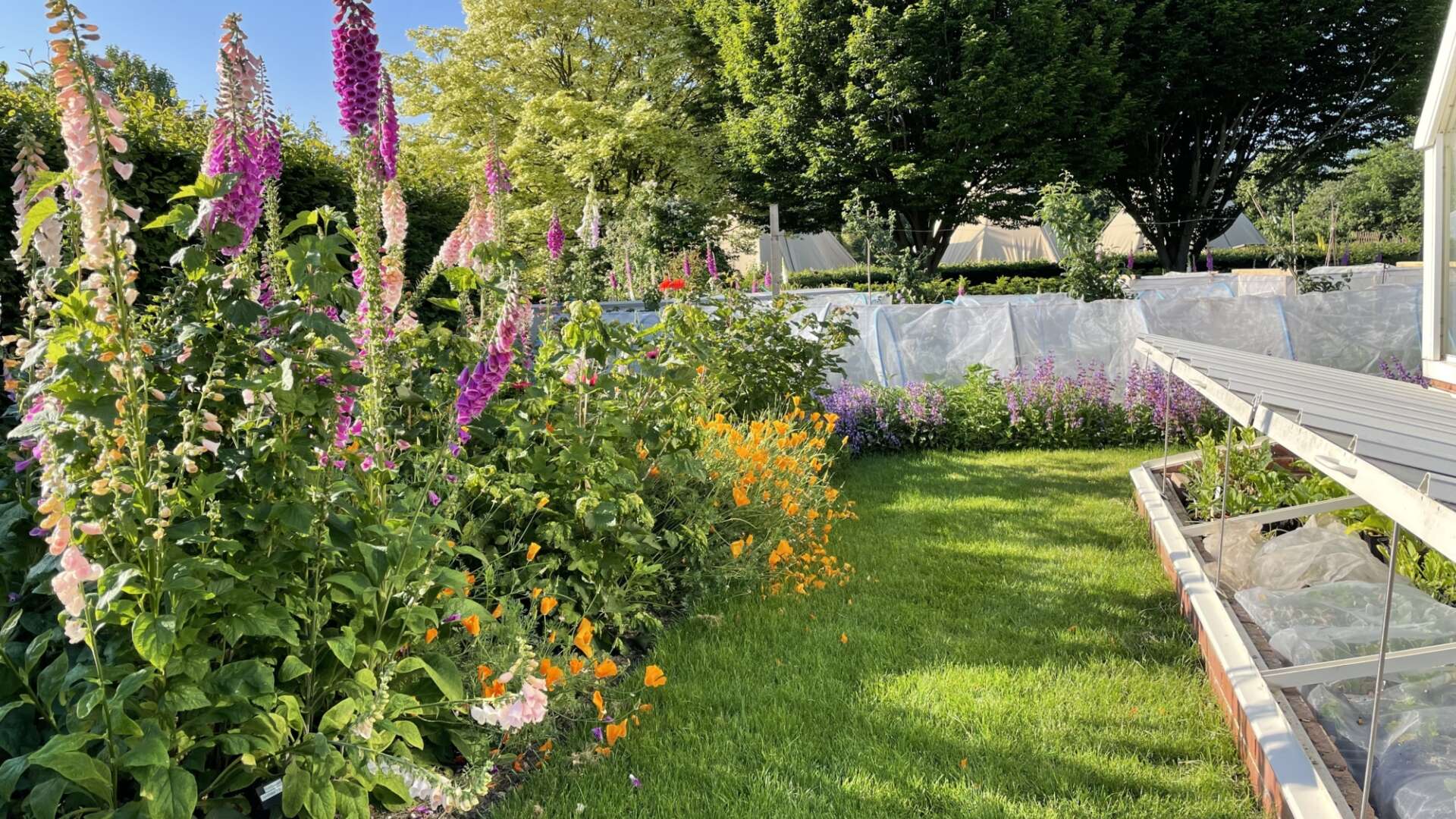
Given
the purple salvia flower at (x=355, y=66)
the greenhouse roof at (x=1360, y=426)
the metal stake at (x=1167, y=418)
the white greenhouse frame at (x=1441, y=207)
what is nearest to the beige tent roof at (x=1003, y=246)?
the metal stake at (x=1167, y=418)

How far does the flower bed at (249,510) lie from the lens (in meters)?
1.61

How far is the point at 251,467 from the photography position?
1.89 meters

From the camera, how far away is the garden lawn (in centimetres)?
248

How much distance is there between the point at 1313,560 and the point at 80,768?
4.12 meters

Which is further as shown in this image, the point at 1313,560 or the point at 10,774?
the point at 1313,560

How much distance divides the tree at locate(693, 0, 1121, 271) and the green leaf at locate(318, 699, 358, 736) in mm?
17351

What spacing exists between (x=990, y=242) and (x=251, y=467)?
1421 inches

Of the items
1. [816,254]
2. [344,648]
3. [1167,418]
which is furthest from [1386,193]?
[344,648]

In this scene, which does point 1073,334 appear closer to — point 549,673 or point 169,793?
point 549,673

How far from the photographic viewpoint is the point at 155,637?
1594mm

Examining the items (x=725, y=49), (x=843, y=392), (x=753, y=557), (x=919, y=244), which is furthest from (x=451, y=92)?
(x=753, y=557)

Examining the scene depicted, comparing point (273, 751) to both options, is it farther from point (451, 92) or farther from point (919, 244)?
point (451, 92)

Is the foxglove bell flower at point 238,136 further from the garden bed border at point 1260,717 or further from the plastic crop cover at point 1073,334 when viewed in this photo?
the plastic crop cover at point 1073,334

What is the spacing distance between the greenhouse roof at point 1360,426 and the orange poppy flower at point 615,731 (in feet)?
6.77
